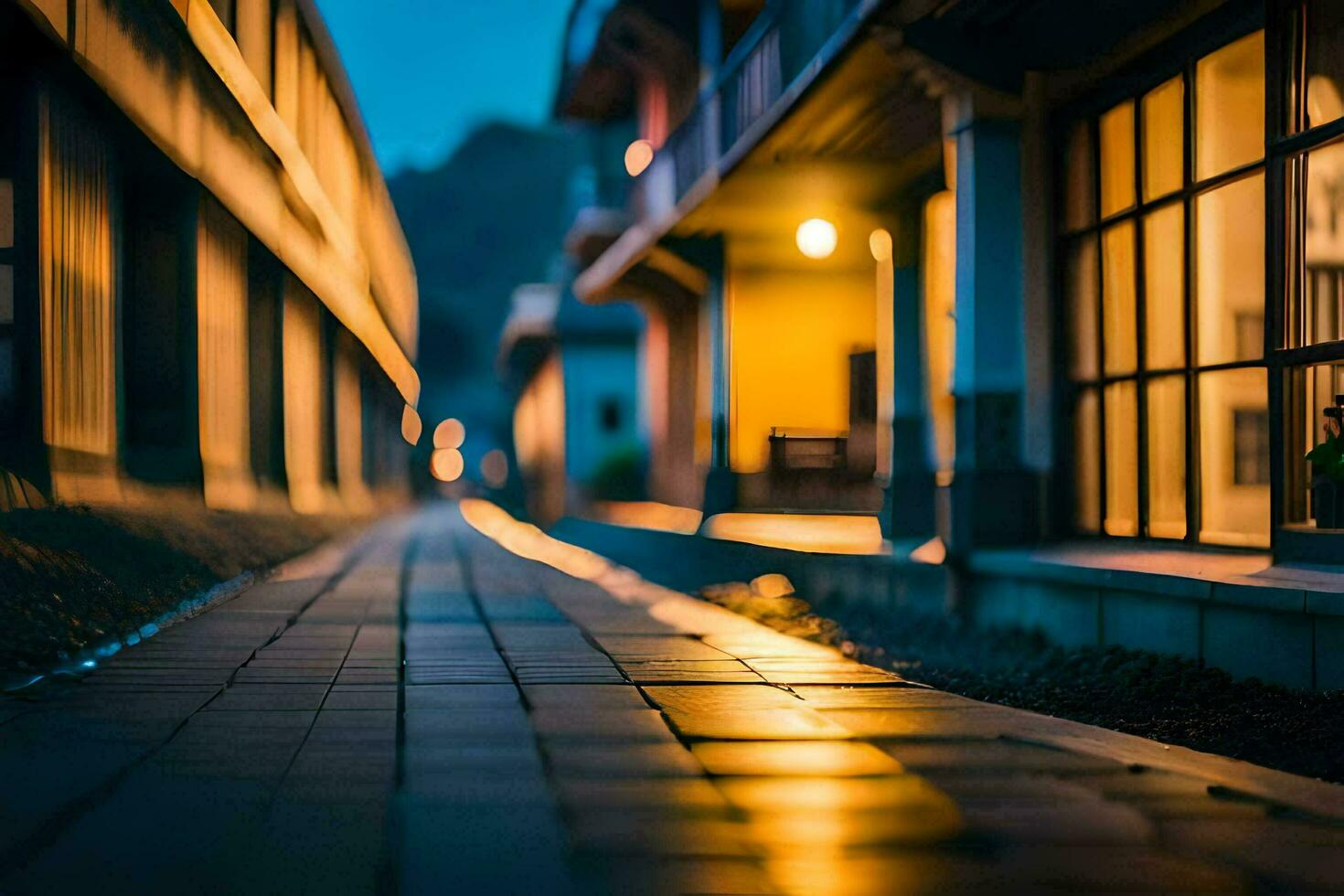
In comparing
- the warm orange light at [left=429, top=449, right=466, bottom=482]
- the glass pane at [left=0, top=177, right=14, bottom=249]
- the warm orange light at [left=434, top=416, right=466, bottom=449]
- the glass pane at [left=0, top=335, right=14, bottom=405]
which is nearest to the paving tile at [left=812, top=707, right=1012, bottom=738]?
the glass pane at [left=0, top=335, right=14, bottom=405]

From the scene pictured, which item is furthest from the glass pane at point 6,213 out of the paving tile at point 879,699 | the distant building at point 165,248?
the paving tile at point 879,699

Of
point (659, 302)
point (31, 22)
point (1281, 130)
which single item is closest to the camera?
point (1281, 130)

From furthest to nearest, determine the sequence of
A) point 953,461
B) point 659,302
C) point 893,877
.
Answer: point 659,302, point 953,461, point 893,877

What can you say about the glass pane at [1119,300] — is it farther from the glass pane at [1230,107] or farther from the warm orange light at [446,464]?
the warm orange light at [446,464]

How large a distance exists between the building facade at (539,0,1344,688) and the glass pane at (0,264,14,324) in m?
5.38

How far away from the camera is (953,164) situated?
838 centimetres

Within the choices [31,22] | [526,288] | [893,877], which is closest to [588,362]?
[526,288]

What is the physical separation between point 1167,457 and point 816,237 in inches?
201

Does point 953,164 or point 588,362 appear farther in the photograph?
point 588,362

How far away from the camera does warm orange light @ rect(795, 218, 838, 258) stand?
11719 mm

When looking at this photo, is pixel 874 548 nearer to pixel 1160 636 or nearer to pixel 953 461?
pixel 953 461

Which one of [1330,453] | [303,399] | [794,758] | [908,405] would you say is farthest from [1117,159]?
[303,399]

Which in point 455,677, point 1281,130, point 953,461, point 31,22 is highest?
point 31,22

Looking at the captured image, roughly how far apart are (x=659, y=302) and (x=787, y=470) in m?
4.89
